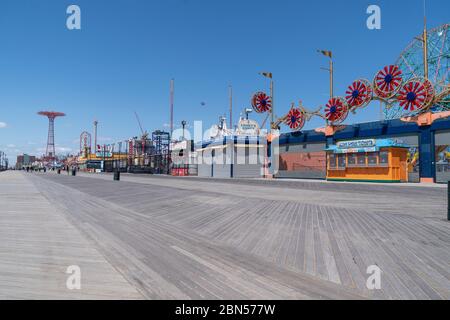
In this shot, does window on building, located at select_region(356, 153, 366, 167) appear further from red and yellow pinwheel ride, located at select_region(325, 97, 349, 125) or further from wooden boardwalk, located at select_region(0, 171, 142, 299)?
wooden boardwalk, located at select_region(0, 171, 142, 299)

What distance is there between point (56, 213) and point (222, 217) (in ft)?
19.5

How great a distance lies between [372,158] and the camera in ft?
89.3

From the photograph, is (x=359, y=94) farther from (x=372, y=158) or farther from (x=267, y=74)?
(x=267, y=74)

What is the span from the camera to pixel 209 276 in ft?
14.4

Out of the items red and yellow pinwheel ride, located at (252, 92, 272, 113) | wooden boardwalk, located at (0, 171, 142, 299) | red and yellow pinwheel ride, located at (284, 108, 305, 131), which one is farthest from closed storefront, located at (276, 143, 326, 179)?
wooden boardwalk, located at (0, 171, 142, 299)

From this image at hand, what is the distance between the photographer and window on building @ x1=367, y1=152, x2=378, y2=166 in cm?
2686

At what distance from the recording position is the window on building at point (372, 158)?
88.1 feet

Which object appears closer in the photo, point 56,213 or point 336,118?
point 56,213

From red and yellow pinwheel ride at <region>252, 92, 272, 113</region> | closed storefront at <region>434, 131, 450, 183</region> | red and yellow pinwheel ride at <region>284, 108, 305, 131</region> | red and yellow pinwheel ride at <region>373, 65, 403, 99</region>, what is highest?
red and yellow pinwheel ride at <region>252, 92, 272, 113</region>

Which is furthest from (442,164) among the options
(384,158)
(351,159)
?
(351,159)
